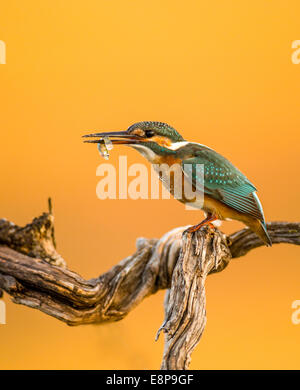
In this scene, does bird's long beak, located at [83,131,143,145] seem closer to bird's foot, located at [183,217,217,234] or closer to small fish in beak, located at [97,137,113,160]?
small fish in beak, located at [97,137,113,160]

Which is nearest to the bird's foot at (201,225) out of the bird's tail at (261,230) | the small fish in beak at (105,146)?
the bird's tail at (261,230)

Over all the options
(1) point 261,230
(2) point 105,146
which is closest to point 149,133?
(2) point 105,146

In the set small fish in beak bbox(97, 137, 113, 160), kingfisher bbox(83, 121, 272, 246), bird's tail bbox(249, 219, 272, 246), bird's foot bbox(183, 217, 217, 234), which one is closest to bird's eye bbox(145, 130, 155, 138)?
kingfisher bbox(83, 121, 272, 246)

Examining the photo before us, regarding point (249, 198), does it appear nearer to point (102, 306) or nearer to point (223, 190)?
point (223, 190)

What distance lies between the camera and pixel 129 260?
2367mm

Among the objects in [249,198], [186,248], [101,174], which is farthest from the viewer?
[101,174]

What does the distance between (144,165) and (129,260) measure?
1.45ft

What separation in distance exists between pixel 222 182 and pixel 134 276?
0.54 m

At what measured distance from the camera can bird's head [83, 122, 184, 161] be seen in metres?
2.19

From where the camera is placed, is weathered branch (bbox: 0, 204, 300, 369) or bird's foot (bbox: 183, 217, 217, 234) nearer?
weathered branch (bbox: 0, 204, 300, 369)

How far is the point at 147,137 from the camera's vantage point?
2.21 meters

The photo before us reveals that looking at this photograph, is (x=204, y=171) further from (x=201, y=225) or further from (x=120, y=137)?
(x=120, y=137)

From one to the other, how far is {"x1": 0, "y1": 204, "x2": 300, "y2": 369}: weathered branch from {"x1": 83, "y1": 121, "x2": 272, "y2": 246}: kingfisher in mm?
116
